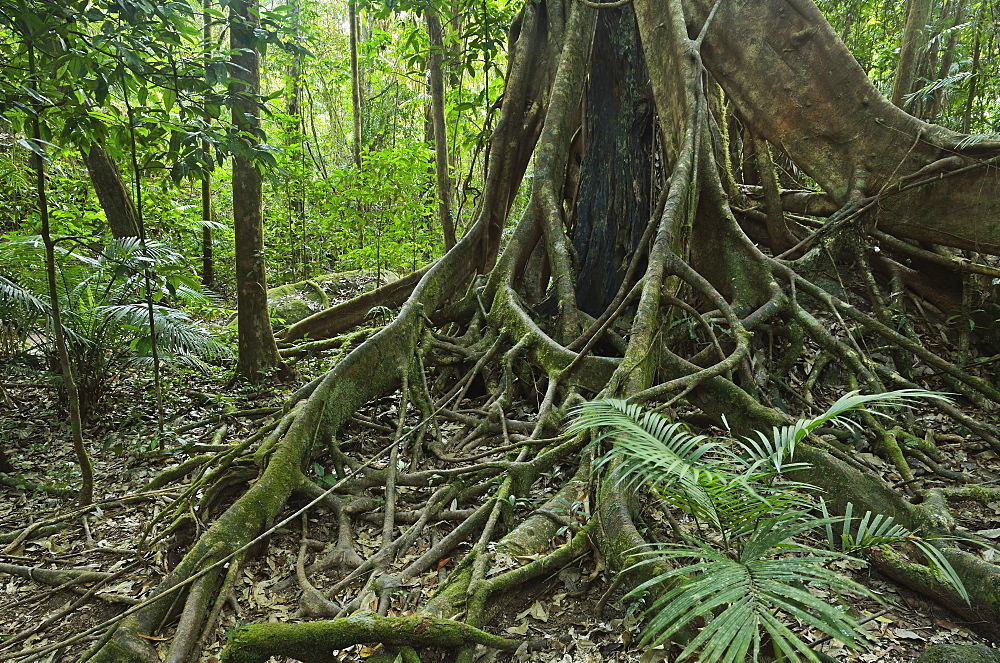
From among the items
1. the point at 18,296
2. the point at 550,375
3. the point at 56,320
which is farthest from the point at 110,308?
the point at 550,375

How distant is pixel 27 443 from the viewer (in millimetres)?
4621

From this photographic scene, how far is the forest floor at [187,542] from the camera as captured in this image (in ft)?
6.99

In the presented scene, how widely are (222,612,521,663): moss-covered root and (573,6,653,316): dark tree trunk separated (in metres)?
3.11

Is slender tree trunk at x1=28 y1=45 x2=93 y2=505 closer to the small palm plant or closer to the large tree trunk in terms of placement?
the small palm plant

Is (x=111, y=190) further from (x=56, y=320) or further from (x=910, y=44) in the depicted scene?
(x=910, y=44)

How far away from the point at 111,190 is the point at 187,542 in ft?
13.8

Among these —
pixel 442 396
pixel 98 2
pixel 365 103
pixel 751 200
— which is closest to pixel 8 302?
pixel 98 2

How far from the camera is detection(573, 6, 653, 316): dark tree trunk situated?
473 cm

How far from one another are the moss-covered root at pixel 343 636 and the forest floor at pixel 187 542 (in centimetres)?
15

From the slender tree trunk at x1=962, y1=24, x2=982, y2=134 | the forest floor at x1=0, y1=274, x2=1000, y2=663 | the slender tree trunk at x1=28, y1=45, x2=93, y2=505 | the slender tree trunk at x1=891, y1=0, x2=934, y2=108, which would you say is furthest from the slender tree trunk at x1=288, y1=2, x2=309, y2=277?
the slender tree trunk at x1=962, y1=24, x2=982, y2=134

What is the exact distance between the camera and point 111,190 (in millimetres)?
5770

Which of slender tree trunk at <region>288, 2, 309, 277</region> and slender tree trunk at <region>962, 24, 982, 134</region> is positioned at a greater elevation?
slender tree trunk at <region>962, 24, 982, 134</region>

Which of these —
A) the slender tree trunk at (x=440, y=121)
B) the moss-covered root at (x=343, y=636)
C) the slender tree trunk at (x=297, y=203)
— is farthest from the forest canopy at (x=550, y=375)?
the slender tree trunk at (x=297, y=203)

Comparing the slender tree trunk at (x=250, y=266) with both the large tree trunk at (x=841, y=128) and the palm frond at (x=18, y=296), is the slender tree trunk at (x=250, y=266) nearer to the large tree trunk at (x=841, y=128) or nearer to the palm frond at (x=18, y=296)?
the palm frond at (x=18, y=296)
